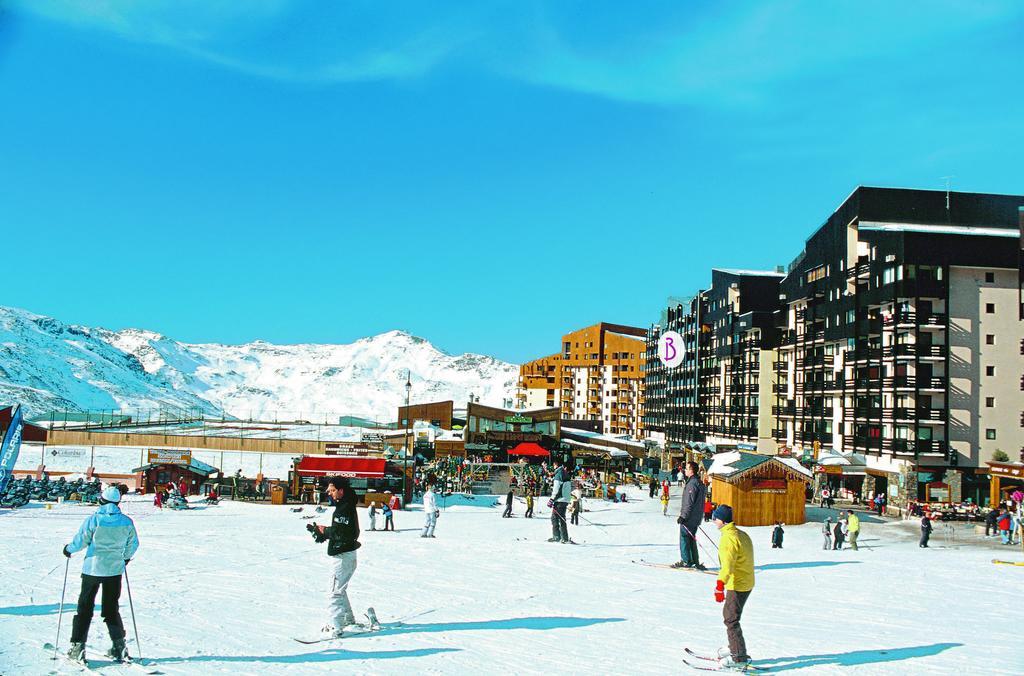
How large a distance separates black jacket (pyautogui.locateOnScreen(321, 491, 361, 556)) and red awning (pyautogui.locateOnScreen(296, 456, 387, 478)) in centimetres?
2451

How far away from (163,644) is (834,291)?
5007 cm

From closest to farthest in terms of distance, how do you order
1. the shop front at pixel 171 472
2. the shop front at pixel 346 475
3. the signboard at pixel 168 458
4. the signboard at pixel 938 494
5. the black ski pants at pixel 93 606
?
the black ski pants at pixel 93 606, the shop front at pixel 346 475, the shop front at pixel 171 472, the signboard at pixel 168 458, the signboard at pixel 938 494

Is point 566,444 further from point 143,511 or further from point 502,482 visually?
point 143,511

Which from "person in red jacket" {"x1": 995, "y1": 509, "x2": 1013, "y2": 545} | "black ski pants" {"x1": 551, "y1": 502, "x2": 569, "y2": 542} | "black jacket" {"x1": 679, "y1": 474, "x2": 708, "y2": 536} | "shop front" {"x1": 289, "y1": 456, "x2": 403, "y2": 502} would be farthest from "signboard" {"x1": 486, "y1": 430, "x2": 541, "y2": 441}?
"black jacket" {"x1": 679, "y1": 474, "x2": 708, "y2": 536}

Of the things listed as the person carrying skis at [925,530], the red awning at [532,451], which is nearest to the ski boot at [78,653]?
the person carrying skis at [925,530]

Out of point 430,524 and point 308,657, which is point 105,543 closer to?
point 308,657

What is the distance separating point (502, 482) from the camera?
43.5 m

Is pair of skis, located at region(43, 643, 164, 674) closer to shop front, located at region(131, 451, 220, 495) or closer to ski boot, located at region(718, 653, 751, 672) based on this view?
ski boot, located at region(718, 653, 751, 672)

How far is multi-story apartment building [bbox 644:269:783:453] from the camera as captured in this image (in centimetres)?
6494

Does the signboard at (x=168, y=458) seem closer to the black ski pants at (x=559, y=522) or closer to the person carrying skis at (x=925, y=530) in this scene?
the black ski pants at (x=559, y=522)

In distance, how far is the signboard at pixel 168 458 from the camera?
35.7 metres

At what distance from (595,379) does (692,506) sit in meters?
105

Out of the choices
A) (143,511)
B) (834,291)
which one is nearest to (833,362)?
(834,291)

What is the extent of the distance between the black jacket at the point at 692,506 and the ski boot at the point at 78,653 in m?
10.7
